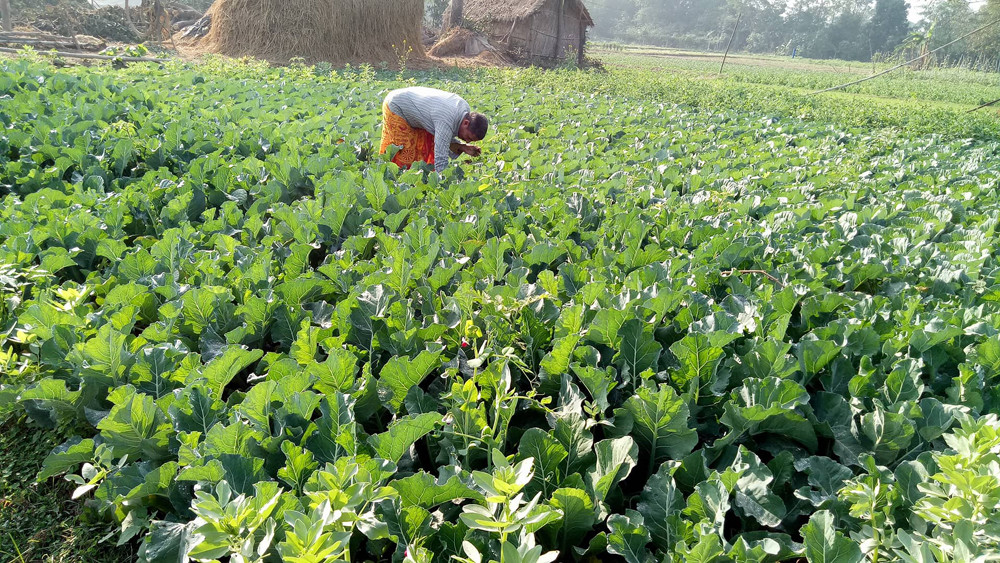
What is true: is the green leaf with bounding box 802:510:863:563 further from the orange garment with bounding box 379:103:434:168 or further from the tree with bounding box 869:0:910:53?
the tree with bounding box 869:0:910:53

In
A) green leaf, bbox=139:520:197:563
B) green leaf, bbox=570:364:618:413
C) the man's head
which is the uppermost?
the man's head

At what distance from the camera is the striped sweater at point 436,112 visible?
520cm

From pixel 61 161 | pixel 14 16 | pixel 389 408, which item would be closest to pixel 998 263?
pixel 389 408

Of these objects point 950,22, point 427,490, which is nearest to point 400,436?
point 427,490

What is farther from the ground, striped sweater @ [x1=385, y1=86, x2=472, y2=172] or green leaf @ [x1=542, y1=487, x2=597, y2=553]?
striped sweater @ [x1=385, y1=86, x2=472, y2=172]

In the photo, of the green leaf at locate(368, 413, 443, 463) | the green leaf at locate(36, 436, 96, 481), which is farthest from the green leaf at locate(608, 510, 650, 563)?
the green leaf at locate(36, 436, 96, 481)

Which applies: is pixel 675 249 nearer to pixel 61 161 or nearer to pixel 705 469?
pixel 705 469

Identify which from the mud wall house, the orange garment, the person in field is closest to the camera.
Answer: the person in field

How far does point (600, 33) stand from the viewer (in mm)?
100250

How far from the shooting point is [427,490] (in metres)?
1.44

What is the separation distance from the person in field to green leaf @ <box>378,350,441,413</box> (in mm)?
3515

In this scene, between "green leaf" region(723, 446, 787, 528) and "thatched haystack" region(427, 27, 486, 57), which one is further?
"thatched haystack" region(427, 27, 486, 57)

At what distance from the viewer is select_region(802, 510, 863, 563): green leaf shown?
126 centimetres

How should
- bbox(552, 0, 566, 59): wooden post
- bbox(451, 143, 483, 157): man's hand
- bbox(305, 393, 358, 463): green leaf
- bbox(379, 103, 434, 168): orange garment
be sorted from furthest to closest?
bbox(552, 0, 566, 59): wooden post → bbox(379, 103, 434, 168): orange garment → bbox(451, 143, 483, 157): man's hand → bbox(305, 393, 358, 463): green leaf
